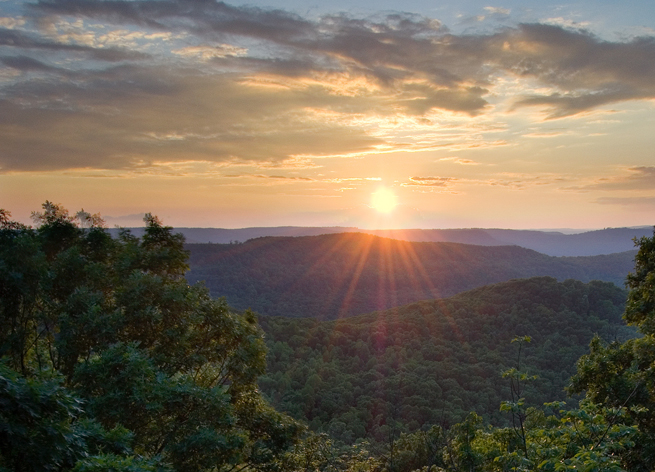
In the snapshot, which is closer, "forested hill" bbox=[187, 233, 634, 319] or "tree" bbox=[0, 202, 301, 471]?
"tree" bbox=[0, 202, 301, 471]

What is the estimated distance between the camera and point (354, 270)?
6191 inches

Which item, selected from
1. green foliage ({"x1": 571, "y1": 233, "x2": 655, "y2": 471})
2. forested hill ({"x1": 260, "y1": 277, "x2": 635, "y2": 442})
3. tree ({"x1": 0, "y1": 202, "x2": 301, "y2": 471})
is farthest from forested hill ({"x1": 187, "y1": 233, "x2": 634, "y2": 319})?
green foliage ({"x1": 571, "y1": 233, "x2": 655, "y2": 471})

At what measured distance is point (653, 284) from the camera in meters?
15.2

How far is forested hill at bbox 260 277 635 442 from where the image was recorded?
46.1 m

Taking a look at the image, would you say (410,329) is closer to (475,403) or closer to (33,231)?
(475,403)

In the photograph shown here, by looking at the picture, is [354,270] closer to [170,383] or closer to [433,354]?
[433,354]

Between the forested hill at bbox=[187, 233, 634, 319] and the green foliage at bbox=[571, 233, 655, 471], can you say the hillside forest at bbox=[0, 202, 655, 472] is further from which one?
the forested hill at bbox=[187, 233, 634, 319]

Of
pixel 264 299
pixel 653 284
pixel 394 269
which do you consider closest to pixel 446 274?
pixel 394 269

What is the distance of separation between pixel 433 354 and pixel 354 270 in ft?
304

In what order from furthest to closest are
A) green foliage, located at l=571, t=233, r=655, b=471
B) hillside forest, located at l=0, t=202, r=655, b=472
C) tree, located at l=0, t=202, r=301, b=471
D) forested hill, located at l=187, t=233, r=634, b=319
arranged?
forested hill, located at l=187, t=233, r=634, b=319 → green foliage, located at l=571, t=233, r=655, b=471 → tree, located at l=0, t=202, r=301, b=471 → hillside forest, located at l=0, t=202, r=655, b=472

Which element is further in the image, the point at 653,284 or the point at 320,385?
the point at 320,385

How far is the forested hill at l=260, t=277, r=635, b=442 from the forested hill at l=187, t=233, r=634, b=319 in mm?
49963

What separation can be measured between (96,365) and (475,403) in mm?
46349

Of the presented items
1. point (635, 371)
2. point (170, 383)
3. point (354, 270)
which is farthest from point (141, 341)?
point (354, 270)
